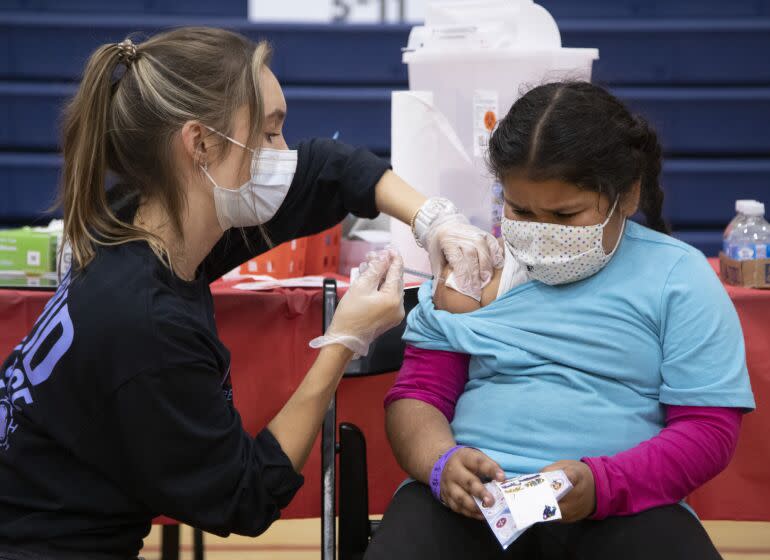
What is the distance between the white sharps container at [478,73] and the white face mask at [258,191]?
0.73 meters

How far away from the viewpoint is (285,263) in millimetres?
2258

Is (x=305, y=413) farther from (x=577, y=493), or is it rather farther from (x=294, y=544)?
(x=294, y=544)

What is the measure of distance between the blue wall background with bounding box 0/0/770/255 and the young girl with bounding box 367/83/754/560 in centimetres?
284

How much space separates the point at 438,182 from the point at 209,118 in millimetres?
980

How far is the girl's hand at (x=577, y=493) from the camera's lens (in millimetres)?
1295

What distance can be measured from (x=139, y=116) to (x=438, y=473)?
2.36 ft

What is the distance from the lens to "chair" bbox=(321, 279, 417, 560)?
159 centimetres

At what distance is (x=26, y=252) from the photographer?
6.86 ft

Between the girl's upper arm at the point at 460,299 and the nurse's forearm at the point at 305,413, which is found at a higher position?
the girl's upper arm at the point at 460,299

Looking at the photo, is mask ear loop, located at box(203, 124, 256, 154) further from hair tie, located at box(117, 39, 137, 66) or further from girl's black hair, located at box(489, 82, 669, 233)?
girl's black hair, located at box(489, 82, 669, 233)

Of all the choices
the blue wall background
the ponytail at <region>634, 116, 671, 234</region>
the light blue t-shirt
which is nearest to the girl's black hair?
the ponytail at <region>634, 116, 671, 234</region>

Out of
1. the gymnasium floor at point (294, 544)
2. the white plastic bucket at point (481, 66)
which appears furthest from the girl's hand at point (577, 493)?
the gymnasium floor at point (294, 544)

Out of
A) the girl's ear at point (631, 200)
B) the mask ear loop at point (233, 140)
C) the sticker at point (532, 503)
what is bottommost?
the sticker at point (532, 503)

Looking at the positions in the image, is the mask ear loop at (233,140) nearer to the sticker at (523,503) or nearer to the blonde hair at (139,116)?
the blonde hair at (139,116)
